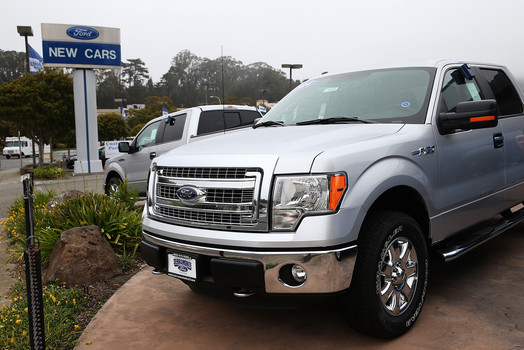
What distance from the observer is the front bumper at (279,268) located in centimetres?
245

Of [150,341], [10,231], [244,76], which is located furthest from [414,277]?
[244,76]

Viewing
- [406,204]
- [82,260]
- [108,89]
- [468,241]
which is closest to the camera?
[406,204]

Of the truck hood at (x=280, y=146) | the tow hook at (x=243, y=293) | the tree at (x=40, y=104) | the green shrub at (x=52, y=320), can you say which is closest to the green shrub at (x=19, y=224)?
the green shrub at (x=52, y=320)

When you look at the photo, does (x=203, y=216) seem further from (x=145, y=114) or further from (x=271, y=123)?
(x=145, y=114)

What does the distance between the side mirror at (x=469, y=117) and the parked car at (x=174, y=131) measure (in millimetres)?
4917

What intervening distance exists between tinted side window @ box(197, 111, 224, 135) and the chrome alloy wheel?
5568 mm

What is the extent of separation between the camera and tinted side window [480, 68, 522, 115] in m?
4.29

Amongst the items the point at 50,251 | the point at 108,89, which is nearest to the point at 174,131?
the point at 50,251

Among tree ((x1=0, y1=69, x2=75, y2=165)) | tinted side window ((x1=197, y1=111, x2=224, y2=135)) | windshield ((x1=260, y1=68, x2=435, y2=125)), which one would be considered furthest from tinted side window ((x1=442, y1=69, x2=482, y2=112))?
tree ((x1=0, y1=69, x2=75, y2=165))

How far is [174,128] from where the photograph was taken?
8.28m

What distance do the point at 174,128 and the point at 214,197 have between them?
18.9 ft

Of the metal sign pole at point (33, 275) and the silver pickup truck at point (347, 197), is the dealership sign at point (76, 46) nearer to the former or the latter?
the silver pickup truck at point (347, 197)

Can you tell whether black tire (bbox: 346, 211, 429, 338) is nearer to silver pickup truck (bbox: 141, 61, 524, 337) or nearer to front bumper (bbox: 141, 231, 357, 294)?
silver pickup truck (bbox: 141, 61, 524, 337)

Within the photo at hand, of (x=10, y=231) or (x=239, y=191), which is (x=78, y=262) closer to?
(x=239, y=191)
